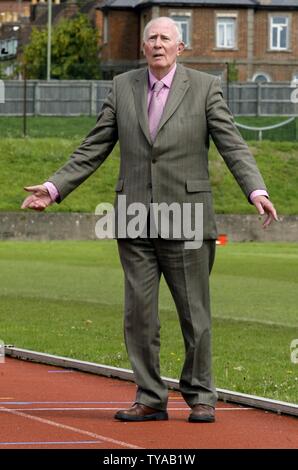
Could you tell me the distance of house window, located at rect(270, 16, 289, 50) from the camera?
3745 inches

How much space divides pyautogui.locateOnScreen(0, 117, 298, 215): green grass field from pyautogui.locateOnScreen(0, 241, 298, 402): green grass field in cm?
1188

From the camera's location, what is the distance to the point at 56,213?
46.7 metres

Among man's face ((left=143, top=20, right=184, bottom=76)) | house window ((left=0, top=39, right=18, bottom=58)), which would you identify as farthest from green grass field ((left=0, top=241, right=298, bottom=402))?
house window ((left=0, top=39, right=18, bottom=58))

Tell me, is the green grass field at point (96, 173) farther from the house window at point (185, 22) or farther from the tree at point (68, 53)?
the house window at point (185, 22)

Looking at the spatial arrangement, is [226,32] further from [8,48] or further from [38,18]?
[38,18]

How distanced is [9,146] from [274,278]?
27135 millimetres

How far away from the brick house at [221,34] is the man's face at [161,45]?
269ft

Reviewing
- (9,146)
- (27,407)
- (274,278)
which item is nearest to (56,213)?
(9,146)

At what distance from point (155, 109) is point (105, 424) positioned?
6.72 feet

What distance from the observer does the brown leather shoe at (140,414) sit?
10539 mm

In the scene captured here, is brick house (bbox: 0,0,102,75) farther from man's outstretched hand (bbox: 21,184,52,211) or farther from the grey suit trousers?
the grey suit trousers

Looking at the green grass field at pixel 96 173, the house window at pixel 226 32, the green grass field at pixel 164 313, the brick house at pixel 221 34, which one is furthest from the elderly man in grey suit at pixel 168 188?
the house window at pixel 226 32
